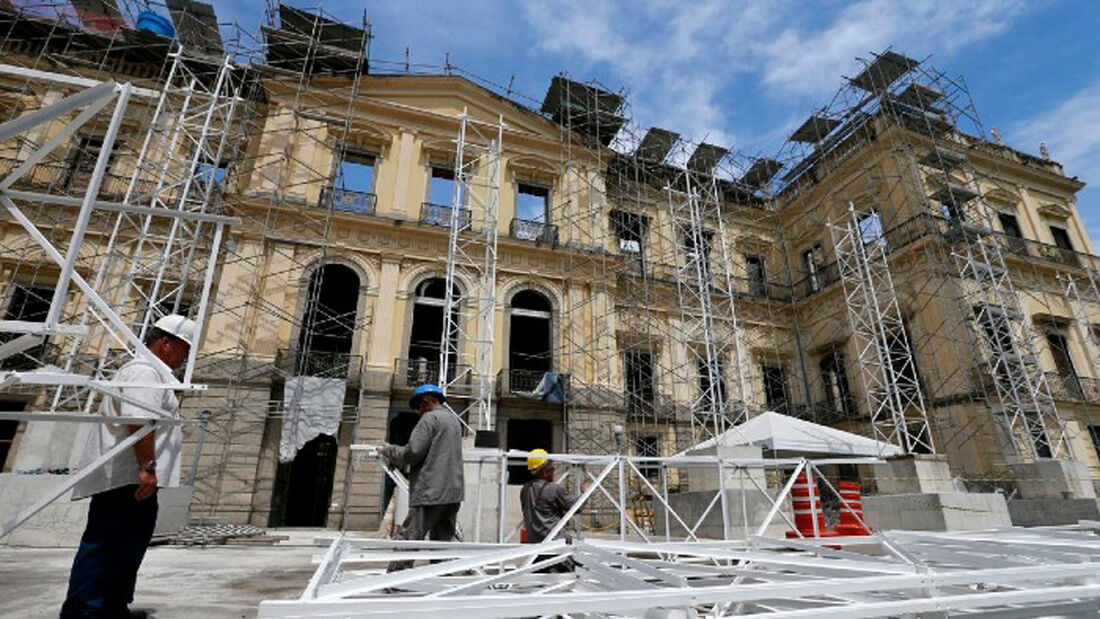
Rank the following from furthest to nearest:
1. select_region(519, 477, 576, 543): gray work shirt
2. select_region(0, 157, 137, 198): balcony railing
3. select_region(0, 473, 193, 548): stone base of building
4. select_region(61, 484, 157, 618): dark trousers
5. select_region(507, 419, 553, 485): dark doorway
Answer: select_region(507, 419, 553, 485): dark doorway, select_region(0, 157, 137, 198): balcony railing, select_region(0, 473, 193, 548): stone base of building, select_region(519, 477, 576, 543): gray work shirt, select_region(61, 484, 157, 618): dark trousers

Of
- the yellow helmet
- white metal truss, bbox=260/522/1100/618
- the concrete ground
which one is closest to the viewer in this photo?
white metal truss, bbox=260/522/1100/618

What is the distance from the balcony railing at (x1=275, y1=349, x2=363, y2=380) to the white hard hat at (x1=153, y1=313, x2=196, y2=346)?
1045 cm

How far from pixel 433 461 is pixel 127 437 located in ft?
6.44

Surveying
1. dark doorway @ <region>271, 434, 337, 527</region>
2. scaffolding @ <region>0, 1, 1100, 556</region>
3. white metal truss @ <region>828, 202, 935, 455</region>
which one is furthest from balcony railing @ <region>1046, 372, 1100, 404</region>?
dark doorway @ <region>271, 434, 337, 527</region>

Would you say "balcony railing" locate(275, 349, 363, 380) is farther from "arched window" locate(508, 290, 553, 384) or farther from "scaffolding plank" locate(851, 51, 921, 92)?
"scaffolding plank" locate(851, 51, 921, 92)

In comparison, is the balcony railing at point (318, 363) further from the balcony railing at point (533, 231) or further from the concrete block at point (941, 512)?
the concrete block at point (941, 512)

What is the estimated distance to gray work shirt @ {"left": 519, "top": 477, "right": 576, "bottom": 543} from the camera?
4.95 meters

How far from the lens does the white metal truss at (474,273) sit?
46.1 feet

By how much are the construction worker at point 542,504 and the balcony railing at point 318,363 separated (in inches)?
383

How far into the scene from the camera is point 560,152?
1889 centimetres

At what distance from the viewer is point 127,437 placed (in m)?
2.87

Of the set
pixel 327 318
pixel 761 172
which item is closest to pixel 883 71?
pixel 761 172

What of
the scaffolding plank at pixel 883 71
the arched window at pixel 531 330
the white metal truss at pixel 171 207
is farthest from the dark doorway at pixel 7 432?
the scaffolding plank at pixel 883 71

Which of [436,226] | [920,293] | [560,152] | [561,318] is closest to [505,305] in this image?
A: [561,318]
